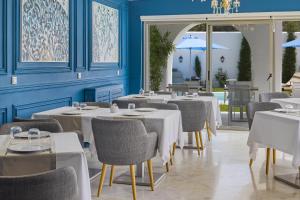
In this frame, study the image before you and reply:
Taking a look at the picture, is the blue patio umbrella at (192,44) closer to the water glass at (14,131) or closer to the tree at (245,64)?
the tree at (245,64)

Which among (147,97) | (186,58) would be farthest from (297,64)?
(147,97)

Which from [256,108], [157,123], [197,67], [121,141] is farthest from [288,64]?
[121,141]

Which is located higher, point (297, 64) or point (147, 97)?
point (297, 64)

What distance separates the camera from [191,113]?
6312 mm

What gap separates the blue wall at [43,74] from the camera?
511 centimetres

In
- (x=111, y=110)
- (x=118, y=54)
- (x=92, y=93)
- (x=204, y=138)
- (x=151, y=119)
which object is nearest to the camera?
(x=151, y=119)

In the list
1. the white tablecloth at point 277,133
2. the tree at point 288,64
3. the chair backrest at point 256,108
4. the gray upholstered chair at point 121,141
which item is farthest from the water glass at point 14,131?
the tree at point 288,64

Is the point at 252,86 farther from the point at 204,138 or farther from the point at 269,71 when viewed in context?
the point at 204,138

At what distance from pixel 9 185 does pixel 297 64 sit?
38.3 ft

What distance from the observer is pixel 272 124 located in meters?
5.03

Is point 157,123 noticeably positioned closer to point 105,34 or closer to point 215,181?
point 215,181

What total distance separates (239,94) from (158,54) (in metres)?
2.07

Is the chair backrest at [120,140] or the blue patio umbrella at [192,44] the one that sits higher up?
the blue patio umbrella at [192,44]

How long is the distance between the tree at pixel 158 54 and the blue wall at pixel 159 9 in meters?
0.42
